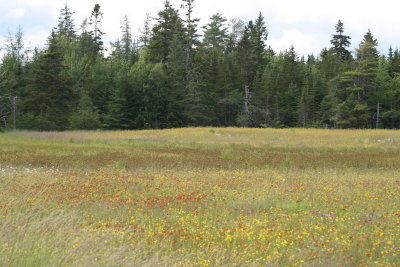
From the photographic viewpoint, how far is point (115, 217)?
748 centimetres

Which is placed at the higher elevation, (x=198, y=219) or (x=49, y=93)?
(x=49, y=93)

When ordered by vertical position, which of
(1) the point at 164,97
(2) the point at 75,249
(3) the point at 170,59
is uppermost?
(3) the point at 170,59

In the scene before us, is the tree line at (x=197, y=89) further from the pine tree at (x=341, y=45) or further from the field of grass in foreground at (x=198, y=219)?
the field of grass in foreground at (x=198, y=219)

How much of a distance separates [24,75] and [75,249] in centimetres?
5970

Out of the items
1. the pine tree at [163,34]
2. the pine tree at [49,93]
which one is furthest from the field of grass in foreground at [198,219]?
the pine tree at [163,34]

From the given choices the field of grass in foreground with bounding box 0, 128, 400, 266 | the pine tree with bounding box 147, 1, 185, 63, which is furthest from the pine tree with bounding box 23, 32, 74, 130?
the field of grass in foreground with bounding box 0, 128, 400, 266

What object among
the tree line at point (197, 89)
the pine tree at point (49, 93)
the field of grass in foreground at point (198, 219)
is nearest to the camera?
the field of grass in foreground at point (198, 219)

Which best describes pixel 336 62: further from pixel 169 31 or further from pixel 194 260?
pixel 194 260

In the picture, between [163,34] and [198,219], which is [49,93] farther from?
[198,219]

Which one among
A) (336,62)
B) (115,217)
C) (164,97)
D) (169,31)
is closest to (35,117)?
(164,97)

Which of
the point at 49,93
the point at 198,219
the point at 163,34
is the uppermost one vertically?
the point at 163,34

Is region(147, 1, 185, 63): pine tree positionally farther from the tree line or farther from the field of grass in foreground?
the field of grass in foreground

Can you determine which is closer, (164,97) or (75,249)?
(75,249)

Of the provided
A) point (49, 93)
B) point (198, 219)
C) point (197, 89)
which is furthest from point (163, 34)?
point (198, 219)
